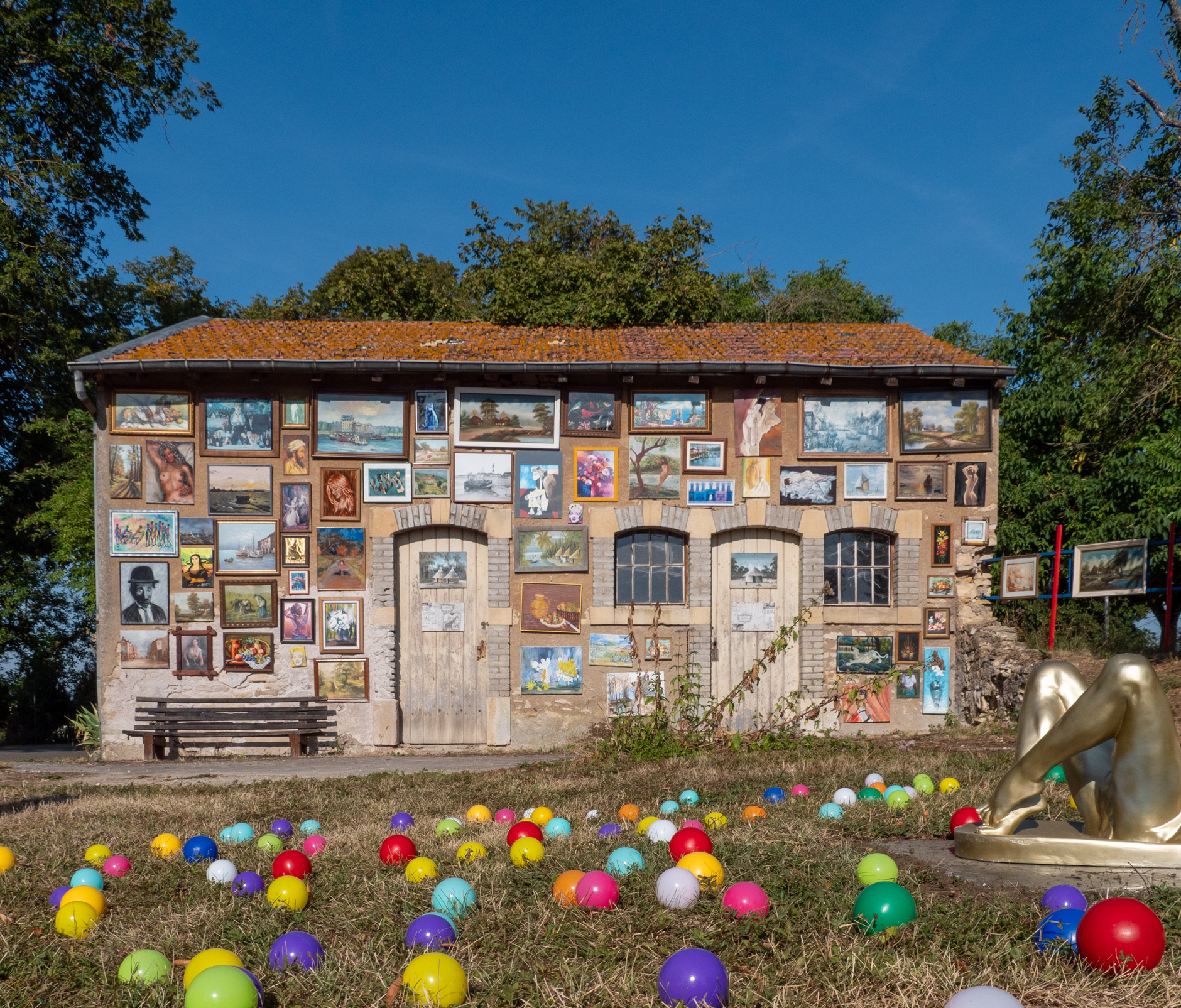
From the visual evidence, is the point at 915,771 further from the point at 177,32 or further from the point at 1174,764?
the point at 177,32

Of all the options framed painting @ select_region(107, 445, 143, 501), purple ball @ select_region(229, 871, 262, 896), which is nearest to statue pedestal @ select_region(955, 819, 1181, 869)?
purple ball @ select_region(229, 871, 262, 896)

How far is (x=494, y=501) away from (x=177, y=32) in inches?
488

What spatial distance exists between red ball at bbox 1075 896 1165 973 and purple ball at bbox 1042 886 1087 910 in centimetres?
35

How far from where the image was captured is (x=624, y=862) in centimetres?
465

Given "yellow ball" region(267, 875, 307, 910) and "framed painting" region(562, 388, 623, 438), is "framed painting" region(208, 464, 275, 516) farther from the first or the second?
"yellow ball" region(267, 875, 307, 910)

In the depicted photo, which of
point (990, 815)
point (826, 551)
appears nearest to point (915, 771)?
point (990, 815)

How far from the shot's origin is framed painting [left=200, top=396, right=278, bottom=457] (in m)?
11.5

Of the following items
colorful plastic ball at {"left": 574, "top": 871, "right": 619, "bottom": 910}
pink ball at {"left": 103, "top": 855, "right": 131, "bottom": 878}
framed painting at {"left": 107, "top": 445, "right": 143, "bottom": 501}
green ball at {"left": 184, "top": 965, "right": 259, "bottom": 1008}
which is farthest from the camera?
framed painting at {"left": 107, "top": 445, "right": 143, "bottom": 501}

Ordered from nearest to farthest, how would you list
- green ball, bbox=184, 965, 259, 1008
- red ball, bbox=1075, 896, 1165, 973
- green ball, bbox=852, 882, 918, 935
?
green ball, bbox=184, 965, 259, 1008, red ball, bbox=1075, 896, 1165, 973, green ball, bbox=852, 882, 918, 935

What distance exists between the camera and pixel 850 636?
11.9 m

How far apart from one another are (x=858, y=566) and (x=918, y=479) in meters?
1.36

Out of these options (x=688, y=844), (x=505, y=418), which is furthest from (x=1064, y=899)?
(x=505, y=418)

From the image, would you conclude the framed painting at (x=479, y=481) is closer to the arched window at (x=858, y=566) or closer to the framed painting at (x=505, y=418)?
the framed painting at (x=505, y=418)

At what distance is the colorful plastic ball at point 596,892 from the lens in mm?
4047
